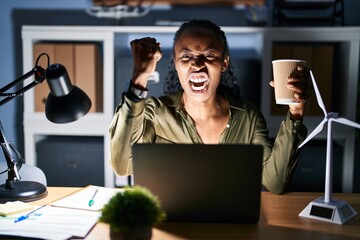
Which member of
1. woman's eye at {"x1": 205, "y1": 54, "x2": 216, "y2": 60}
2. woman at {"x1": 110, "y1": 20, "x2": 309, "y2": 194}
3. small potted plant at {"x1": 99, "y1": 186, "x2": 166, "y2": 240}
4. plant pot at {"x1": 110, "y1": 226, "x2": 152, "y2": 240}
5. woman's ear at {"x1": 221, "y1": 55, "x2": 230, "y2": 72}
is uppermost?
woman's eye at {"x1": 205, "y1": 54, "x2": 216, "y2": 60}

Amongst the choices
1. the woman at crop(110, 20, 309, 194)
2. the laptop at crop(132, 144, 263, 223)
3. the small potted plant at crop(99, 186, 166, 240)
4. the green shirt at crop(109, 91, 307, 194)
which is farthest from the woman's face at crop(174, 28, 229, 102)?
the small potted plant at crop(99, 186, 166, 240)

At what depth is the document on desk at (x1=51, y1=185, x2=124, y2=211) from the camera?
131 centimetres

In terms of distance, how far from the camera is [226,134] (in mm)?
1775

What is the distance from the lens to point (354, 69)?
101 inches

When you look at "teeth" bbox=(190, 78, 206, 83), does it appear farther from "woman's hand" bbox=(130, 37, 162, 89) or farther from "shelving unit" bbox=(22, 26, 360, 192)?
"shelving unit" bbox=(22, 26, 360, 192)

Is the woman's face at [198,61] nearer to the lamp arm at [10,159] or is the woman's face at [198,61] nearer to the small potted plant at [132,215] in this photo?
the lamp arm at [10,159]

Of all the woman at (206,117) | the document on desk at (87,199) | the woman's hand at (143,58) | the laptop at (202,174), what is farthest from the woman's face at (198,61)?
the laptop at (202,174)

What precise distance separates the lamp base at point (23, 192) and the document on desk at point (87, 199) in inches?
3.2

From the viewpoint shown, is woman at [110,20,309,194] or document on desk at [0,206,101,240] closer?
document on desk at [0,206,101,240]

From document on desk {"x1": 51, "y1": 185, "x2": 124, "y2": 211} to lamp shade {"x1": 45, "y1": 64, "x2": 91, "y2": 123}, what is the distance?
24cm

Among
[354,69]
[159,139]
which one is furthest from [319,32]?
[159,139]

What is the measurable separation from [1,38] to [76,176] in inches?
40.3

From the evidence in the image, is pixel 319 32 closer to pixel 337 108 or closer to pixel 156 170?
pixel 337 108

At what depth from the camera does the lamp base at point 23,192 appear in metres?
1.37
